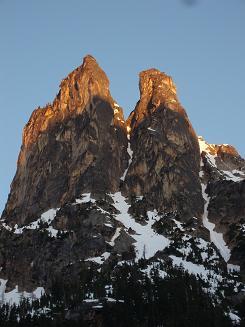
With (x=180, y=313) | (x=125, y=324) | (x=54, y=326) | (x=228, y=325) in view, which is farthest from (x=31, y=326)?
(x=228, y=325)

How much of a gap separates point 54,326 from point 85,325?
8.90 meters

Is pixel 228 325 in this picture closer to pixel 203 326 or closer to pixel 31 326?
pixel 203 326

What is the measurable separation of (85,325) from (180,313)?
87.2 feet

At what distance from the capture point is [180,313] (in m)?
200

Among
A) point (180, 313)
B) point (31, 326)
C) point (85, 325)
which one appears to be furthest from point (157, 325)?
point (31, 326)

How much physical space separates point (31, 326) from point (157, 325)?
35083 millimetres

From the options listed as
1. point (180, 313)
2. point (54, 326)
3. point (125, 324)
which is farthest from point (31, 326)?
point (180, 313)

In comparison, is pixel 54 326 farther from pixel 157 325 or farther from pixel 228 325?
pixel 228 325

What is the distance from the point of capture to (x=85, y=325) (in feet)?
652

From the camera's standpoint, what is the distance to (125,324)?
19712cm

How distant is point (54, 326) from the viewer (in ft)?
641

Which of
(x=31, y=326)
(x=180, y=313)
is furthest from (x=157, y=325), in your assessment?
(x=31, y=326)

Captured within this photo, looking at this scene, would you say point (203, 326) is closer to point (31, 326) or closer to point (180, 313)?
point (180, 313)

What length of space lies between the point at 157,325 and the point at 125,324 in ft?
28.8
